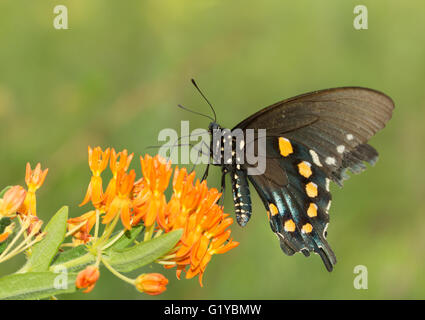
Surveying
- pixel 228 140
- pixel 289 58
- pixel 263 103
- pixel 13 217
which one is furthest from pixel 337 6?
pixel 13 217

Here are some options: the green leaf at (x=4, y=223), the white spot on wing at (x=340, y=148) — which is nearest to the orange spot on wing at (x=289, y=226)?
the white spot on wing at (x=340, y=148)

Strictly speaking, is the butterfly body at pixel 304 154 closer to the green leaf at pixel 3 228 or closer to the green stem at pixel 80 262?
the green stem at pixel 80 262

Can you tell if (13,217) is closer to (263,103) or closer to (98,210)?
(98,210)

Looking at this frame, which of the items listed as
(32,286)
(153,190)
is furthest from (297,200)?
(32,286)

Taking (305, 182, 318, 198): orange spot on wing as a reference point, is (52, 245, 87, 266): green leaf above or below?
below

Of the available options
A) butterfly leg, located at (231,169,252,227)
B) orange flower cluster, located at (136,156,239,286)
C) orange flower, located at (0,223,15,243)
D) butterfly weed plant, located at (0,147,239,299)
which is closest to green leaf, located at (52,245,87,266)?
butterfly weed plant, located at (0,147,239,299)

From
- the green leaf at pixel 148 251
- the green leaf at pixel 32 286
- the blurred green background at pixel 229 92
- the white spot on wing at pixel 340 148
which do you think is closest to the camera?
the green leaf at pixel 32 286

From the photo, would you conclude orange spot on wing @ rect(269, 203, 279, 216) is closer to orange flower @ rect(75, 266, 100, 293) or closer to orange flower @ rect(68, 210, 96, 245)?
orange flower @ rect(68, 210, 96, 245)
